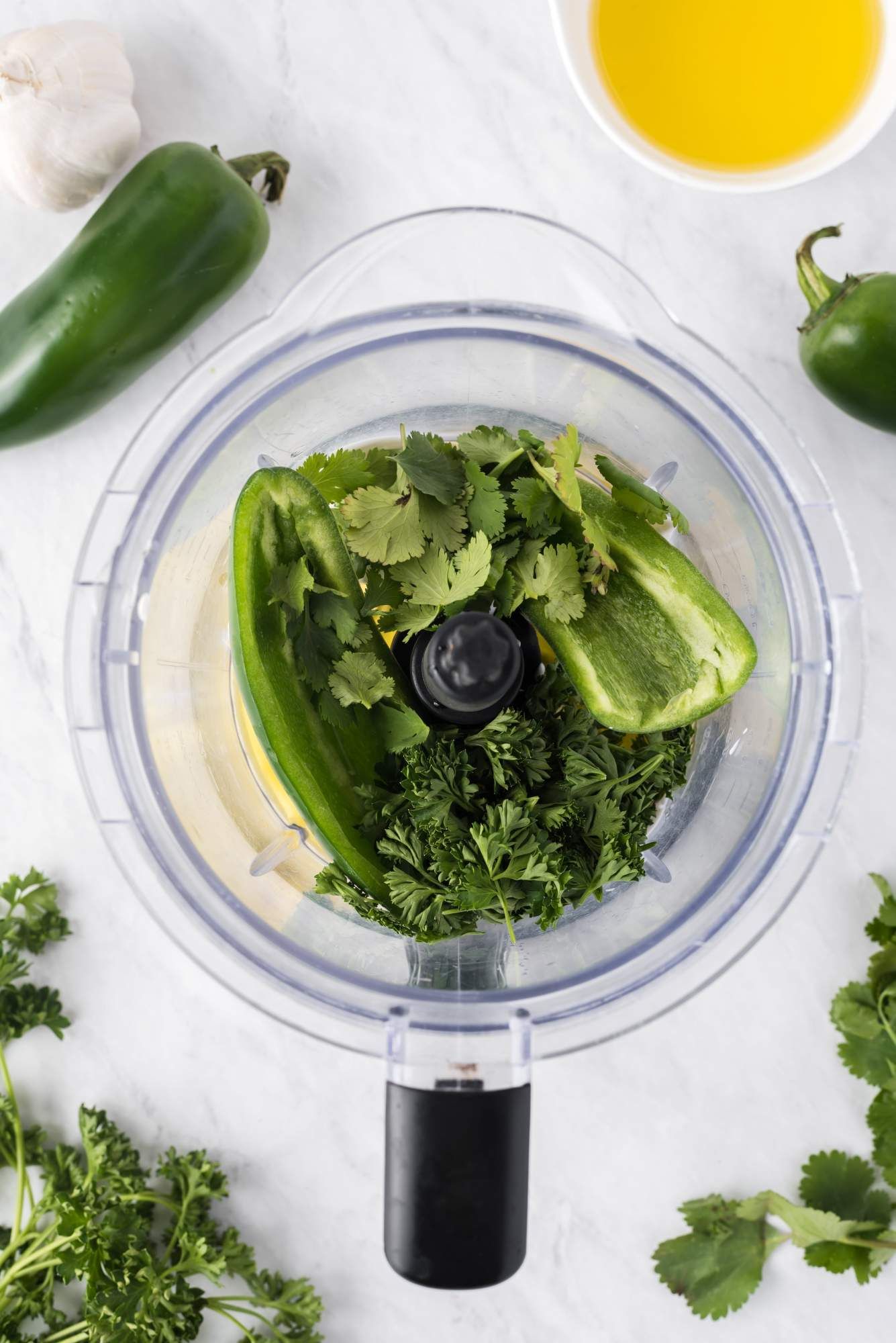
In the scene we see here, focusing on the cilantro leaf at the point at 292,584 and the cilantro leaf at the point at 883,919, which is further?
the cilantro leaf at the point at 883,919

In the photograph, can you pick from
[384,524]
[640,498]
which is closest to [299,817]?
[384,524]

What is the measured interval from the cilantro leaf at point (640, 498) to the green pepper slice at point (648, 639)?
10 millimetres

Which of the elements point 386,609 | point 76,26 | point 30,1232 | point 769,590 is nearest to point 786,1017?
point 769,590

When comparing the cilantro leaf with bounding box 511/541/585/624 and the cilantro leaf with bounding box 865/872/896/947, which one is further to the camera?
→ the cilantro leaf with bounding box 865/872/896/947

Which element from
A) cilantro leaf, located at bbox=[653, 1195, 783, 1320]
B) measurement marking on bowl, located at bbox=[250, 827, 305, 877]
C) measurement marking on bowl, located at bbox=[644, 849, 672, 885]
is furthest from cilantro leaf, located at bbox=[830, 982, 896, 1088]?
measurement marking on bowl, located at bbox=[250, 827, 305, 877]

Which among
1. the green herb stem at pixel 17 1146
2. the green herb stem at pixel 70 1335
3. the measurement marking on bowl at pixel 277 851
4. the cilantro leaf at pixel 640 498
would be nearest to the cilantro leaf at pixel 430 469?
the cilantro leaf at pixel 640 498

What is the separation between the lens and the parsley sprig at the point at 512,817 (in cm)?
76

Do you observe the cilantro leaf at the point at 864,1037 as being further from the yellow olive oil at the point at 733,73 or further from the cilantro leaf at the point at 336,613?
the yellow olive oil at the point at 733,73

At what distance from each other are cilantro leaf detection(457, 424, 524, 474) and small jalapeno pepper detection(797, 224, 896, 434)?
1.13ft

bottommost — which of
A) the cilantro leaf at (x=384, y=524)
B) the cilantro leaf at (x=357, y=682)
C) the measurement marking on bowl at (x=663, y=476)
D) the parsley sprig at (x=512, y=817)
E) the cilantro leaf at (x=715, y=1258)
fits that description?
the cilantro leaf at (x=715, y=1258)

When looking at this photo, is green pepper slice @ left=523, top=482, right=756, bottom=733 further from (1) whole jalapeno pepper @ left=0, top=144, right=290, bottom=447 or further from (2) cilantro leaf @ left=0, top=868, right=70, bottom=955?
(2) cilantro leaf @ left=0, top=868, right=70, bottom=955

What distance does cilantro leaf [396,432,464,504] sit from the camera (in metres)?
0.77

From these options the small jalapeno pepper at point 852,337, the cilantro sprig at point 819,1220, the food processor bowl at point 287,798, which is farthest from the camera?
the cilantro sprig at point 819,1220

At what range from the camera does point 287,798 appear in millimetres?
900
